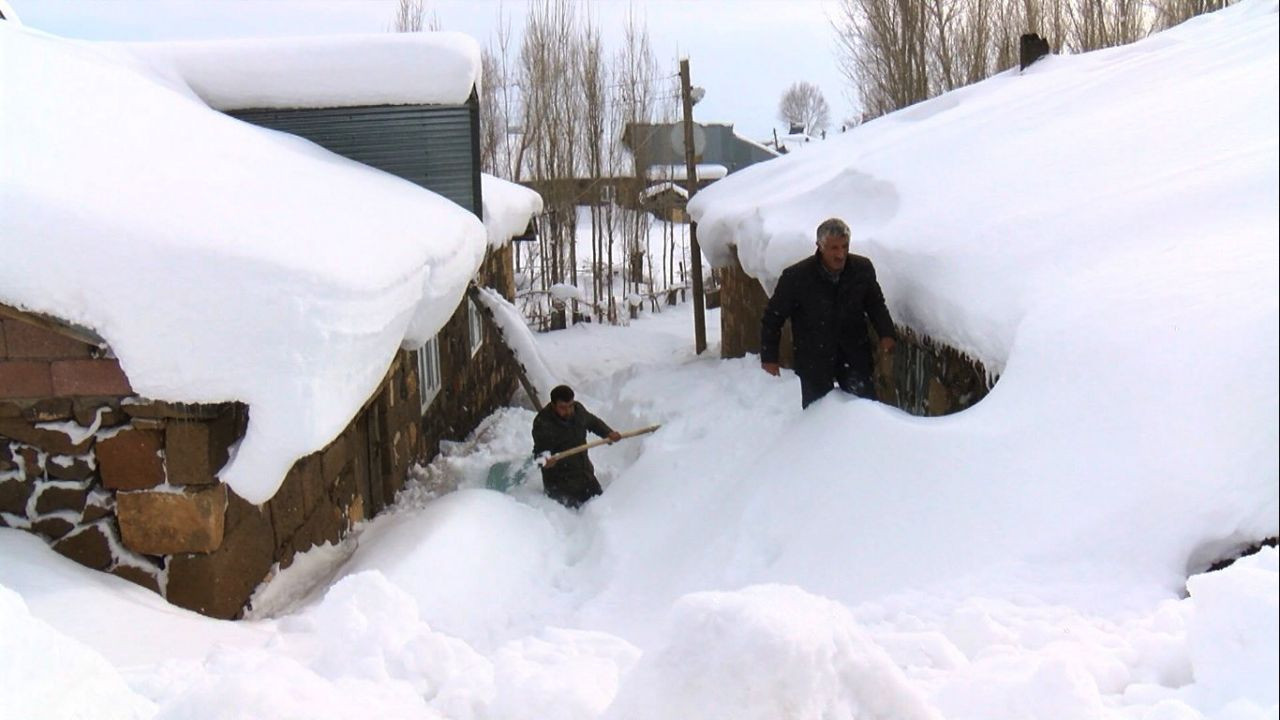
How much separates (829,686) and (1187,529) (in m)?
1.47

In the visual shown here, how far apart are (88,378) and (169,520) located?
64cm

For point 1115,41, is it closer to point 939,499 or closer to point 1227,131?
point 1227,131

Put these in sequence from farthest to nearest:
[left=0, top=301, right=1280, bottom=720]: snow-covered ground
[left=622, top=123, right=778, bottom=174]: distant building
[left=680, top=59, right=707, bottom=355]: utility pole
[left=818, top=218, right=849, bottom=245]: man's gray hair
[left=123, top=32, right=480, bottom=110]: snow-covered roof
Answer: [left=622, top=123, right=778, bottom=174]: distant building
[left=680, top=59, right=707, bottom=355]: utility pole
[left=123, top=32, right=480, bottom=110]: snow-covered roof
[left=818, top=218, right=849, bottom=245]: man's gray hair
[left=0, top=301, right=1280, bottom=720]: snow-covered ground

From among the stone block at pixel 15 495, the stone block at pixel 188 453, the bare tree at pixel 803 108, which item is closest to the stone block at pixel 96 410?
the stone block at pixel 188 453

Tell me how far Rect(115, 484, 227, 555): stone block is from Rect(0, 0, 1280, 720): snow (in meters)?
0.25

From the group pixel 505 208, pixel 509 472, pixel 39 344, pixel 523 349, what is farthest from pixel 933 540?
pixel 505 208

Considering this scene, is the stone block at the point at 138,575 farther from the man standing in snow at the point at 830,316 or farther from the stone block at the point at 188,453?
the man standing in snow at the point at 830,316

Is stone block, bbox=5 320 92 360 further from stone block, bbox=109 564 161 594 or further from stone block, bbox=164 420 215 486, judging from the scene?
stone block, bbox=109 564 161 594

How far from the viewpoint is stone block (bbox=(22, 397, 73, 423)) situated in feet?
12.2

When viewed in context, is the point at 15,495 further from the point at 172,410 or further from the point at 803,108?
the point at 803,108

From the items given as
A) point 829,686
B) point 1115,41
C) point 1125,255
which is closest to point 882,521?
point 1125,255

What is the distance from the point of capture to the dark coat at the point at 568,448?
5988 millimetres

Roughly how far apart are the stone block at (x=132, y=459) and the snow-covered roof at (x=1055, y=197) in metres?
3.39

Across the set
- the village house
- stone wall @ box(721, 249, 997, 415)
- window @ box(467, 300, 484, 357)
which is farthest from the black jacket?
window @ box(467, 300, 484, 357)
